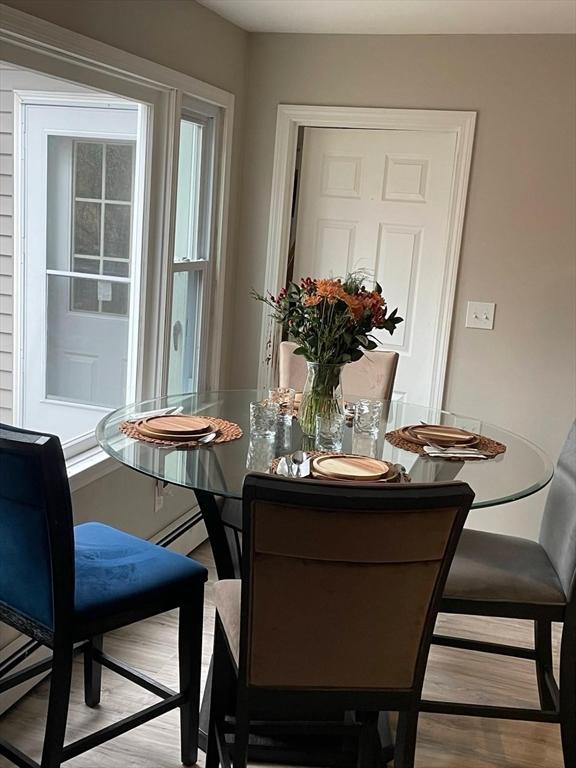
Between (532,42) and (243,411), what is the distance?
2.07 metres

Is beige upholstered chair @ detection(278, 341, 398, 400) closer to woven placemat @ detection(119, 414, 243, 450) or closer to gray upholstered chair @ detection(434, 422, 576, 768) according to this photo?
woven placemat @ detection(119, 414, 243, 450)

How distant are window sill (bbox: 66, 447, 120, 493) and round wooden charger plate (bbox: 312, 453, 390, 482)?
37.9 inches

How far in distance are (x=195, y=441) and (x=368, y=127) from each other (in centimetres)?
207

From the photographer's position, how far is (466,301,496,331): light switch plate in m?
3.64

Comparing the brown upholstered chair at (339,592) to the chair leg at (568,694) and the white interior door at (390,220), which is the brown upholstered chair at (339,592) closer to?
the chair leg at (568,694)

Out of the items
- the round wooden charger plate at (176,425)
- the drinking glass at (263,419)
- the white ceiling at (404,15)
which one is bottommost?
the round wooden charger plate at (176,425)

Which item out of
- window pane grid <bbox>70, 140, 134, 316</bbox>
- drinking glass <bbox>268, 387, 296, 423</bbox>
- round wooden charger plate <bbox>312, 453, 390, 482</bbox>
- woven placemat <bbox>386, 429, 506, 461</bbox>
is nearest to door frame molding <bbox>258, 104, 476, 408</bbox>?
window pane grid <bbox>70, 140, 134, 316</bbox>

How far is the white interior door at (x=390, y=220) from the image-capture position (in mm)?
3707

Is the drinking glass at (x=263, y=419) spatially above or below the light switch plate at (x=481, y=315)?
below

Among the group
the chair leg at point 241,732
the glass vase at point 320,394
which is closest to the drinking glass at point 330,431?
the glass vase at point 320,394

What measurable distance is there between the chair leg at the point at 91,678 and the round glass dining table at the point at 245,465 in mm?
335

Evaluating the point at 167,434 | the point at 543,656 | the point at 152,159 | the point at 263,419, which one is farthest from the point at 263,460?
the point at 152,159

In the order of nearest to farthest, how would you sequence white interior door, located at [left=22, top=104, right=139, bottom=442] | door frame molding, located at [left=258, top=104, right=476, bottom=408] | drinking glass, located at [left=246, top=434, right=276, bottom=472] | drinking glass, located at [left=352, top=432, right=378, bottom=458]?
drinking glass, located at [left=246, top=434, right=276, bottom=472], drinking glass, located at [left=352, top=432, right=378, bottom=458], white interior door, located at [left=22, top=104, right=139, bottom=442], door frame molding, located at [left=258, top=104, right=476, bottom=408]

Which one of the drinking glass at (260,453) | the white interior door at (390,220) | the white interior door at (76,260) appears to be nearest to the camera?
the drinking glass at (260,453)
